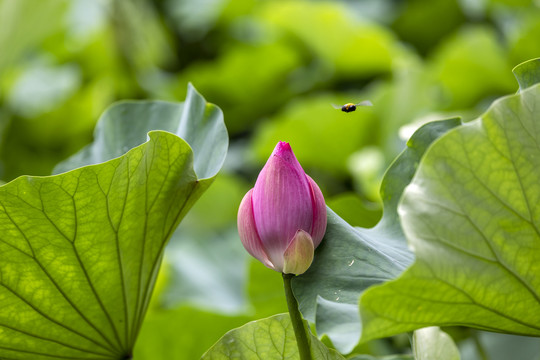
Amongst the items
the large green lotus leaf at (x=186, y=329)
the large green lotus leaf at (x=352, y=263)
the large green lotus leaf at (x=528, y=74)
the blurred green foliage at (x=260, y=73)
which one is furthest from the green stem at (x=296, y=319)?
the blurred green foliage at (x=260, y=73)

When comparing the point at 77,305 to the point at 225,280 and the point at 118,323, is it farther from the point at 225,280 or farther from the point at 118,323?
the point at 225,280

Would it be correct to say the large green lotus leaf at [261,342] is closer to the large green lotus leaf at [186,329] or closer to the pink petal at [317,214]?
the pink petal at [317,214]

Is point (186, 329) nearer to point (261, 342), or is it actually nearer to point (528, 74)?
point (261, 342)

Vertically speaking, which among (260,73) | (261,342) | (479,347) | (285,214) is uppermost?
(285,214)

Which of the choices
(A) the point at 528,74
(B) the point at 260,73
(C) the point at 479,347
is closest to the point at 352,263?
(A) the point at 528,74

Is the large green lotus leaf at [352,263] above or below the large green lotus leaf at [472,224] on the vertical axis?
below

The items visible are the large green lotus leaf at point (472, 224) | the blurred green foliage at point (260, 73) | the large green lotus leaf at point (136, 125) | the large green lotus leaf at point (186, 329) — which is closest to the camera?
the large green lotus leaf at point (472, 224)
